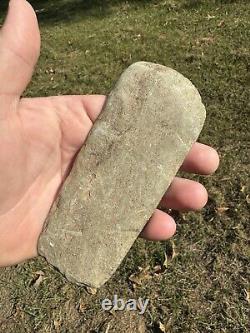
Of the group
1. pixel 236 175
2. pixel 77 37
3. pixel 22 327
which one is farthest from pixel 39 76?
pixel 22 327

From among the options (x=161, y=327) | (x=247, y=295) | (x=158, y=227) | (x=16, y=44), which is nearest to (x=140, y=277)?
(x=161, y=327)

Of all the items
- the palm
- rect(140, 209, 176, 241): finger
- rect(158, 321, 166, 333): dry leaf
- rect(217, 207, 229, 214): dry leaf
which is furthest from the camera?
rect(217, 207, 229, 214): dry leaf

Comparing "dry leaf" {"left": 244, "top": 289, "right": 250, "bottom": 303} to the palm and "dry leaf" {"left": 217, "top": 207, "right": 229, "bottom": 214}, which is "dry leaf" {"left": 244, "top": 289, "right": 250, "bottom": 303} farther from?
the palm

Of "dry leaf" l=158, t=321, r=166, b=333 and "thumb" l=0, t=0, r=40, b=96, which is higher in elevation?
"thumb" l=0, t=0, r=40, b=96

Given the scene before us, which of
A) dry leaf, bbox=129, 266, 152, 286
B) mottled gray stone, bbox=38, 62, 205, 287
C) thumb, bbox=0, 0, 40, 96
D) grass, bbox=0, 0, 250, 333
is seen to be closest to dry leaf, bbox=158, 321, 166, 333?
grass, bbox=0, 0, 250, 333

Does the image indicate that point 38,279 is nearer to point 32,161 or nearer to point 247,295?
point 32,161

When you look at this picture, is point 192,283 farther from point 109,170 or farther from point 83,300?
point 109,170
